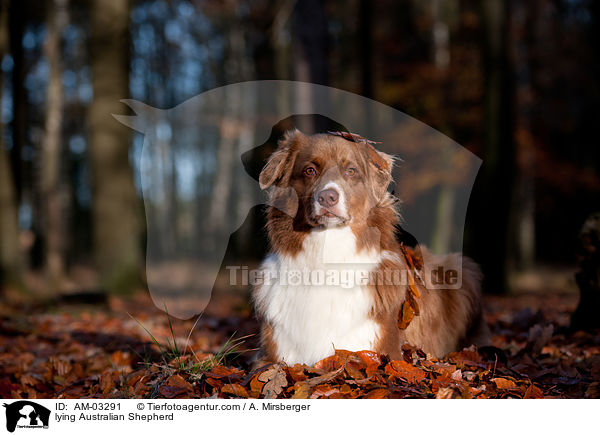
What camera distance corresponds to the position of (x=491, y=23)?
1134 centimetres

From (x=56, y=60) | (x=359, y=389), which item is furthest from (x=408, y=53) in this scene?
(x=359, y=389)

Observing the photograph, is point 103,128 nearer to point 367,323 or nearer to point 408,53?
point 367,323

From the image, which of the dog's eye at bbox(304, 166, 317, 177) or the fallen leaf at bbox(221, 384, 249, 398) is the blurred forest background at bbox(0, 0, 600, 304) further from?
the fallen leaf at bbox(221, 384, 249, 398)

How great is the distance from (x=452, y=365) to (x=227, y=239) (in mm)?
2473

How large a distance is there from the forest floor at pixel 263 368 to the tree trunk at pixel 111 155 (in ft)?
8.10

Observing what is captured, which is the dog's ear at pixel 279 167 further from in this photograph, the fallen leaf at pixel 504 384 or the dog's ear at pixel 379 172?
the fallen leaf at pixel 504 384

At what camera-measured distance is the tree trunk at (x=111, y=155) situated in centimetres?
884

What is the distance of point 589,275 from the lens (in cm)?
509

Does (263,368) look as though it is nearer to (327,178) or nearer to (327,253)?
(327,253)
